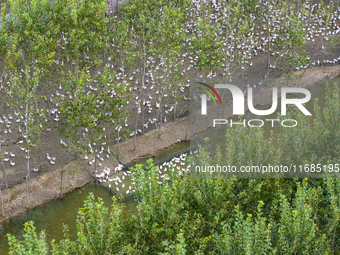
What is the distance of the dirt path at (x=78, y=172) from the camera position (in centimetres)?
2998

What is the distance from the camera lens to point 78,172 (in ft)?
107

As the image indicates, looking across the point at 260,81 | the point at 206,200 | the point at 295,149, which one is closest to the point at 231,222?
the point at 206,200

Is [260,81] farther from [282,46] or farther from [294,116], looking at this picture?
[294,116]

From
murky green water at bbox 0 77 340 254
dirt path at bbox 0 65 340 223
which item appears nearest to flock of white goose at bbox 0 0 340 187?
dirt path at bbox 0 65 340 223

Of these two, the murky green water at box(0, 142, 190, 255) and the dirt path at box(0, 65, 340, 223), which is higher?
the dirt path at box(0, 65, 340, 223)

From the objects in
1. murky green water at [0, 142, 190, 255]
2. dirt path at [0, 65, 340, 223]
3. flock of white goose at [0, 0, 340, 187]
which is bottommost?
murky green water at [0, 142, 190, 255]

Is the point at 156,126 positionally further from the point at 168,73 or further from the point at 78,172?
the point at 78,172

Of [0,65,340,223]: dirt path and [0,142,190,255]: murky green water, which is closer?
[0,142,190,255]: murky green water

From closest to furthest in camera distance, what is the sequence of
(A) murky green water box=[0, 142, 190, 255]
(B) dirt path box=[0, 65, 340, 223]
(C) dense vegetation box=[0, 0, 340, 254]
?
(C) dense vegetation box=[0, 0, 340, 254] → (A) murky green water box=[0, 142, 190, 255] → (B) dirt path box=[0, 65, 340, 223]

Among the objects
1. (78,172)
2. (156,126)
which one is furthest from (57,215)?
(156,126)

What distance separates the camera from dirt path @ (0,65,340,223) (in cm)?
2998

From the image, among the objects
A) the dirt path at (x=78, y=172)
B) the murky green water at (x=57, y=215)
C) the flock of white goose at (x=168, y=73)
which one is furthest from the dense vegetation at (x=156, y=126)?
the murky green water at (x=57, y=215)

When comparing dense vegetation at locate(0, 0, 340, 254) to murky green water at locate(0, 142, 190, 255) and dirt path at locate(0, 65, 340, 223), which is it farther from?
murky green water at locate(0, 142, 190, 255)

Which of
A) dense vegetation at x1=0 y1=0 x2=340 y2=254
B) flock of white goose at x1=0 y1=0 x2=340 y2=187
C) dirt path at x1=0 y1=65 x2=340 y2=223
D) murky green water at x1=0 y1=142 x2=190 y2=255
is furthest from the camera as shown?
flock of white goose at x1=0 y1=0 x2=340 y2=187
